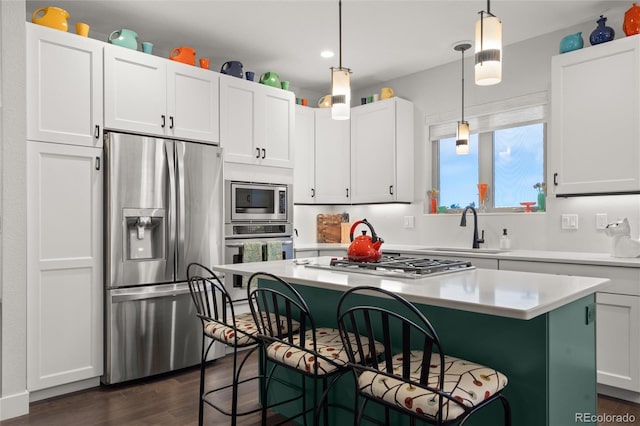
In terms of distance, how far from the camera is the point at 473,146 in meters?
4.34

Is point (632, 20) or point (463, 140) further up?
point (632, 20)

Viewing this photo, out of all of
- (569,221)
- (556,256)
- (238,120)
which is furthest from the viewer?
A: (238,120)

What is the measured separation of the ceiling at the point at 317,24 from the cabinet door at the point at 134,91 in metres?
0.37

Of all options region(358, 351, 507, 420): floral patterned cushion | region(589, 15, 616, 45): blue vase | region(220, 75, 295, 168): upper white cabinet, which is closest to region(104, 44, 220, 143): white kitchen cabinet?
region(220, 75, 295, 168): upper white cabinet

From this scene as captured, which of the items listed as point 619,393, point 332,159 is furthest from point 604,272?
point 332,159

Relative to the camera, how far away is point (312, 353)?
180 cm

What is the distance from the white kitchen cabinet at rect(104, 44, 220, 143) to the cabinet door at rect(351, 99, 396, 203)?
5.49 ft

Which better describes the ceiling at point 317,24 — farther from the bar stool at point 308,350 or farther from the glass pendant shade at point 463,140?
the bar stool at point 308,350

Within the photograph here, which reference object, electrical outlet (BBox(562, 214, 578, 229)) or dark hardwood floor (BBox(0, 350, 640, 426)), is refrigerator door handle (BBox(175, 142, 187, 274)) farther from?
electrical outlet (BBox(562, 214, 578, 229))

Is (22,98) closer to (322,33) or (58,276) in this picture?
(58,276)

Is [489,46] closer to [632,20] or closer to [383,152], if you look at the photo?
[632,20]

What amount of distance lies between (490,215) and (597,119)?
120 centimetres

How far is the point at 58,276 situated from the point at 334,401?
195 cm

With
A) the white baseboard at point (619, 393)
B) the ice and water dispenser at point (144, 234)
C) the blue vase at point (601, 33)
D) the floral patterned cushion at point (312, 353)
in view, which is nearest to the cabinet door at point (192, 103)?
the ice and water dispenser at point (144, 234)
